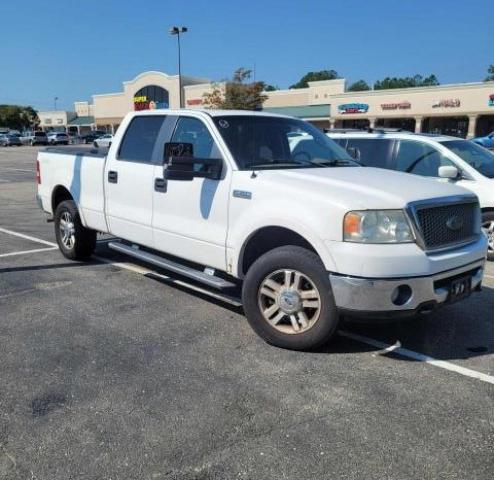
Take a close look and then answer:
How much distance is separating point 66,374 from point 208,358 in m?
1.05

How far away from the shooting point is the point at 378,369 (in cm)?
399

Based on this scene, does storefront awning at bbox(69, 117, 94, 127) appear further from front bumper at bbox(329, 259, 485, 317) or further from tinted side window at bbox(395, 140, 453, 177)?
front bumper at bbox(329, 259, 485, 317)

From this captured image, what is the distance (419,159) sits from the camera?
798cm

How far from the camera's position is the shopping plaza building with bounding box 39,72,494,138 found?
47.8 meters

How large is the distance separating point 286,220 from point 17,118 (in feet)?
429

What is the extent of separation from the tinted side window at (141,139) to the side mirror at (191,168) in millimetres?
954

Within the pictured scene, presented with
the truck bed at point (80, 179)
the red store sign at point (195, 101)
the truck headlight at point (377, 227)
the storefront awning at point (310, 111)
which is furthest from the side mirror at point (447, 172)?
the red store sign at point (195, 101)

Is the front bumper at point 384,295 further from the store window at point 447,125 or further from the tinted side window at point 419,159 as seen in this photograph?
the store window at point 447,125

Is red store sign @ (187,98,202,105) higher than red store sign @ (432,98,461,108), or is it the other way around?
red store sign @ (187,98,202,105)

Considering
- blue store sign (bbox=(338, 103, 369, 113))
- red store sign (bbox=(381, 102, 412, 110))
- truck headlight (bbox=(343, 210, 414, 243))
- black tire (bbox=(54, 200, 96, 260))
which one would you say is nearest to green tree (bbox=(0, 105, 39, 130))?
blue store sign (bbox=(338, 103, 369, 113))

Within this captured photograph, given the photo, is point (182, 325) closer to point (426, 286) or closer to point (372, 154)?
point (426, 286)

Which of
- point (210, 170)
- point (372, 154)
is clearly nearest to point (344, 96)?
point (372, 154)

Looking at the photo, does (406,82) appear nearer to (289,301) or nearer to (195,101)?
(195,101)

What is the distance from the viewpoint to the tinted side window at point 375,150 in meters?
8.22
